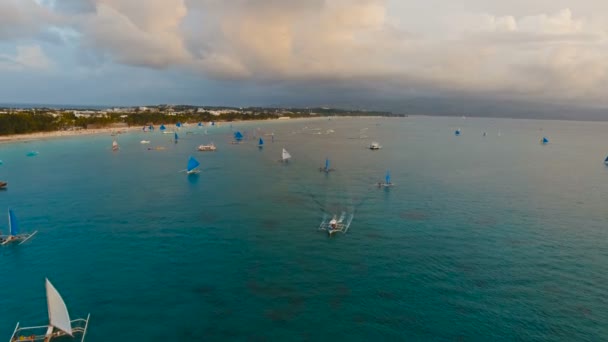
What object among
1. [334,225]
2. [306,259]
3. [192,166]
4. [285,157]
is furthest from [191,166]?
[306,259]

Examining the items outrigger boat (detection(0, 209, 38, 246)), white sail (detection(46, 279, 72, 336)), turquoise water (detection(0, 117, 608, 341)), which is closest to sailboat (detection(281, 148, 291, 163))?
turquoise water (detection(0, 117, 608, 341))

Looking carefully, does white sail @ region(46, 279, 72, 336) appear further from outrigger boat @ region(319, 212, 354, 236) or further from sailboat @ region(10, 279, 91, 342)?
outrigger boat @ region(319, 212, 354, 236)

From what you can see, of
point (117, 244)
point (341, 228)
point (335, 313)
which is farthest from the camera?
point (341, 228)

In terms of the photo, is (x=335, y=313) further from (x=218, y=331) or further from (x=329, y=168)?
(x=329, y=168)

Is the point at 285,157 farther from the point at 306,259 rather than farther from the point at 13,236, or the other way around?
the point at 13,236

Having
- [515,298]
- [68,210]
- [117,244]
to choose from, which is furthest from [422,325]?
[68,210]

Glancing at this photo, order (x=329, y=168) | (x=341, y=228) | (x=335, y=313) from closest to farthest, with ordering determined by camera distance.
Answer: (x=335, y=313) → (x=341, y=228) → (x=329, y=168)
